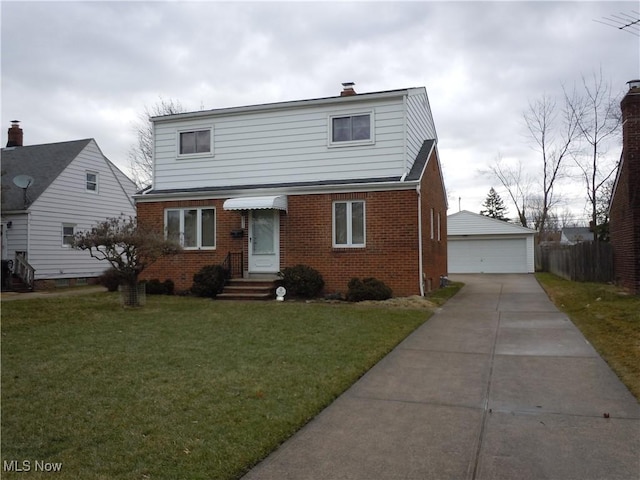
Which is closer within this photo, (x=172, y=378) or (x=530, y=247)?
(x=172, y=378)

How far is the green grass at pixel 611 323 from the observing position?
656 centimetres

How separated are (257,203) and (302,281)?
101 inches

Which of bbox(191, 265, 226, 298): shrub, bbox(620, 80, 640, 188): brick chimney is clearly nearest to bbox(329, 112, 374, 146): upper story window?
bbox(191, 265, 226, 298): shrub

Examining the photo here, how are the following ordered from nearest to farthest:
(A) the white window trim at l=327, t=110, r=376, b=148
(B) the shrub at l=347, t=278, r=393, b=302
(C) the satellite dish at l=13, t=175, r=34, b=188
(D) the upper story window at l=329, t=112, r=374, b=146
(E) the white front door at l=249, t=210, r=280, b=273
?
(B) the shrub at l=347, t=278, r=393, b=302 → (A) the white window trim at l=327, t=110, r=376, b=148 → (D) the upper story window at l=329, t=112, r=374, b=146 → (E) the white front door at l=249, t=210, r=280, b=273 → (C) the satellite dish at l=13, t=175, r=34, b=188

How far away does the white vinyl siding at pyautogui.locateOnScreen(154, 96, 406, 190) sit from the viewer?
14719 mm

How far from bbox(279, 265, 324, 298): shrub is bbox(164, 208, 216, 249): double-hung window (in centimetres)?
307

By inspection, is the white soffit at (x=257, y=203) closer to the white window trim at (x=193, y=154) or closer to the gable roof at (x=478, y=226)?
the white window trim at (x=193, y=154)

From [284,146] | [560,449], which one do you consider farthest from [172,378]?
[284,146]

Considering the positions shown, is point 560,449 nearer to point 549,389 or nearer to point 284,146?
point 549,389

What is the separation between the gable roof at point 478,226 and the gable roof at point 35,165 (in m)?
21.7

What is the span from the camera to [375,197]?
14.3 metres

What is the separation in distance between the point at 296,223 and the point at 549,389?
33.2ft

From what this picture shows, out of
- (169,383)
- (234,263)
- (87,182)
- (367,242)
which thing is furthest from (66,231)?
(169,383)

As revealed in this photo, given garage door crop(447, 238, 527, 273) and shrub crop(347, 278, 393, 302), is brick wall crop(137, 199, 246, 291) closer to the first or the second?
shrub crop(347, 278, 393, 302)
